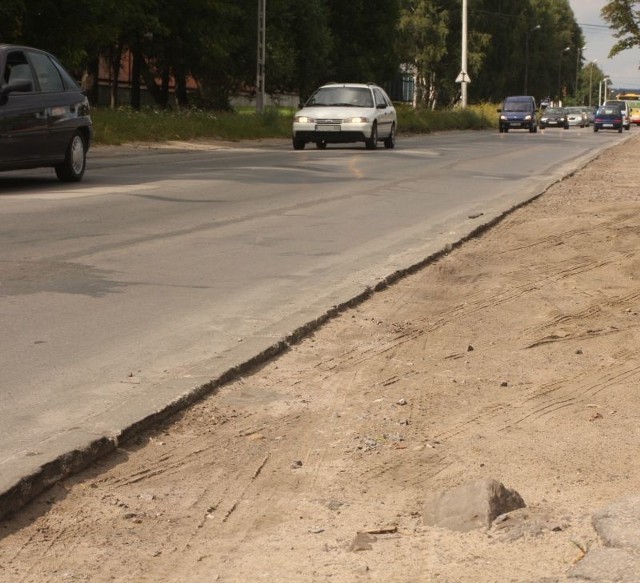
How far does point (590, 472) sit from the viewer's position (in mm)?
4566

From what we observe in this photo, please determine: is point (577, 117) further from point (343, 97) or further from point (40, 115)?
point (40, 115)

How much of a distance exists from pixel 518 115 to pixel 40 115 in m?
50.8

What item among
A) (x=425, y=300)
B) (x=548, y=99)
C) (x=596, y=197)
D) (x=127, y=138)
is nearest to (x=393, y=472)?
(x=425, y=300)

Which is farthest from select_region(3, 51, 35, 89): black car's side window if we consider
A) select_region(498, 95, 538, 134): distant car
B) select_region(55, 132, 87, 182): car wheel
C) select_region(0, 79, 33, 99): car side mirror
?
select_region(498, 95, 538, 134): distant car

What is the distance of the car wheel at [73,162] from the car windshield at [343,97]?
51.4ft

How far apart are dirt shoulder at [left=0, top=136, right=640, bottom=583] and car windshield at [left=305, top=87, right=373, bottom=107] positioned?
2496 centimetres

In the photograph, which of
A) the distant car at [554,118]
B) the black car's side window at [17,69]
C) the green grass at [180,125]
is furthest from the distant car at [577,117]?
the black car's side window at [17,69]

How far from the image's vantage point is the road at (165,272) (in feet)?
17.7

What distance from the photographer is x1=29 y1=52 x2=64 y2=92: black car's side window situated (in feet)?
54.1

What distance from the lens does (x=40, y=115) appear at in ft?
52.9

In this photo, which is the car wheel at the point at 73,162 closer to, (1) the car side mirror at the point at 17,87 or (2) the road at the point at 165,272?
(2) the road at the point at 165,272

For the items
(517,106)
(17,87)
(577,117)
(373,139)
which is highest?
(17,87)

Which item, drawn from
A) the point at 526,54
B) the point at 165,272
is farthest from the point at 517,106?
the point at 165,272

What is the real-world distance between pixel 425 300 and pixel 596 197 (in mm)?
9393
